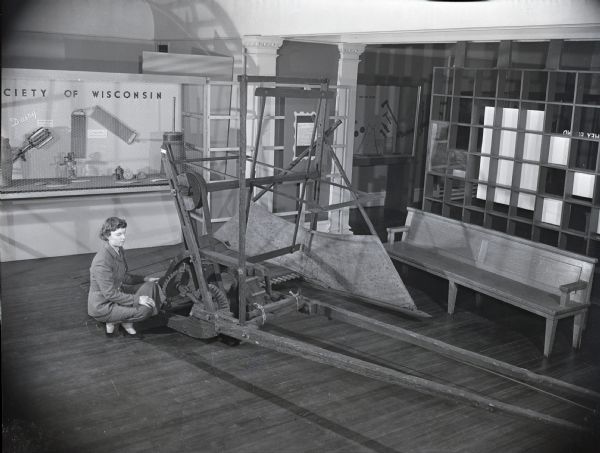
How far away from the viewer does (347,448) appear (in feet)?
13.8

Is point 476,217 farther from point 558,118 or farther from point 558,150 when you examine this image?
point 558,118

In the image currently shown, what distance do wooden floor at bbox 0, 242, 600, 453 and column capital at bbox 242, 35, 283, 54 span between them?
3.32 metres

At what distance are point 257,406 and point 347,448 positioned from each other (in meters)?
0.74

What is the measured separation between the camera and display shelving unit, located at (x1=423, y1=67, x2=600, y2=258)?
23.4ft

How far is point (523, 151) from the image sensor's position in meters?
7.84

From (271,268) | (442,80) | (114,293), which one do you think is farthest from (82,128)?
(442,80)

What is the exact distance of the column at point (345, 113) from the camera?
8789 millimetres

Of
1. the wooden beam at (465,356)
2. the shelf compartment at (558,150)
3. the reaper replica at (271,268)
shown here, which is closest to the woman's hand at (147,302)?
the reaper replica at (271,268)

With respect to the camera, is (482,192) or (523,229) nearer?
(482,192)

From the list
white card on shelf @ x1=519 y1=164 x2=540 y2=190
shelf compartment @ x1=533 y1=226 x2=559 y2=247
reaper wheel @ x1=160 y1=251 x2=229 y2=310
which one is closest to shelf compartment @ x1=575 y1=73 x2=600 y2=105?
white card on shelf @ x1=519 y1=164 x2=540 y2=190

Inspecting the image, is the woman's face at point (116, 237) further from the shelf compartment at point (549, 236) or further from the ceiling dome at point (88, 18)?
the shelf compartment at point (549, 236)

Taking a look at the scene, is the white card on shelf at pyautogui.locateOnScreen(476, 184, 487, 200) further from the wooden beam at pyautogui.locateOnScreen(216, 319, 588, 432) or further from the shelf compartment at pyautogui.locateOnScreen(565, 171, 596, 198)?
the wooden beam at pyautogui.locateOnScreen(216, 319, 588, 432)

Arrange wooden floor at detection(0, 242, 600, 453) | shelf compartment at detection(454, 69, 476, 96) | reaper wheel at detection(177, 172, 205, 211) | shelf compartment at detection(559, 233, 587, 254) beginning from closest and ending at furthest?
wooden floor at detection(0, 242, 600, 453) < reaper wheel at detection(177, 172, 205, 211) < shelf compartment at detection(559, 233, 587, 254) < shelf compartment at detection(454, 69, 476, 96)

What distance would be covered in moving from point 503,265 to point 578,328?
3.09 ft
